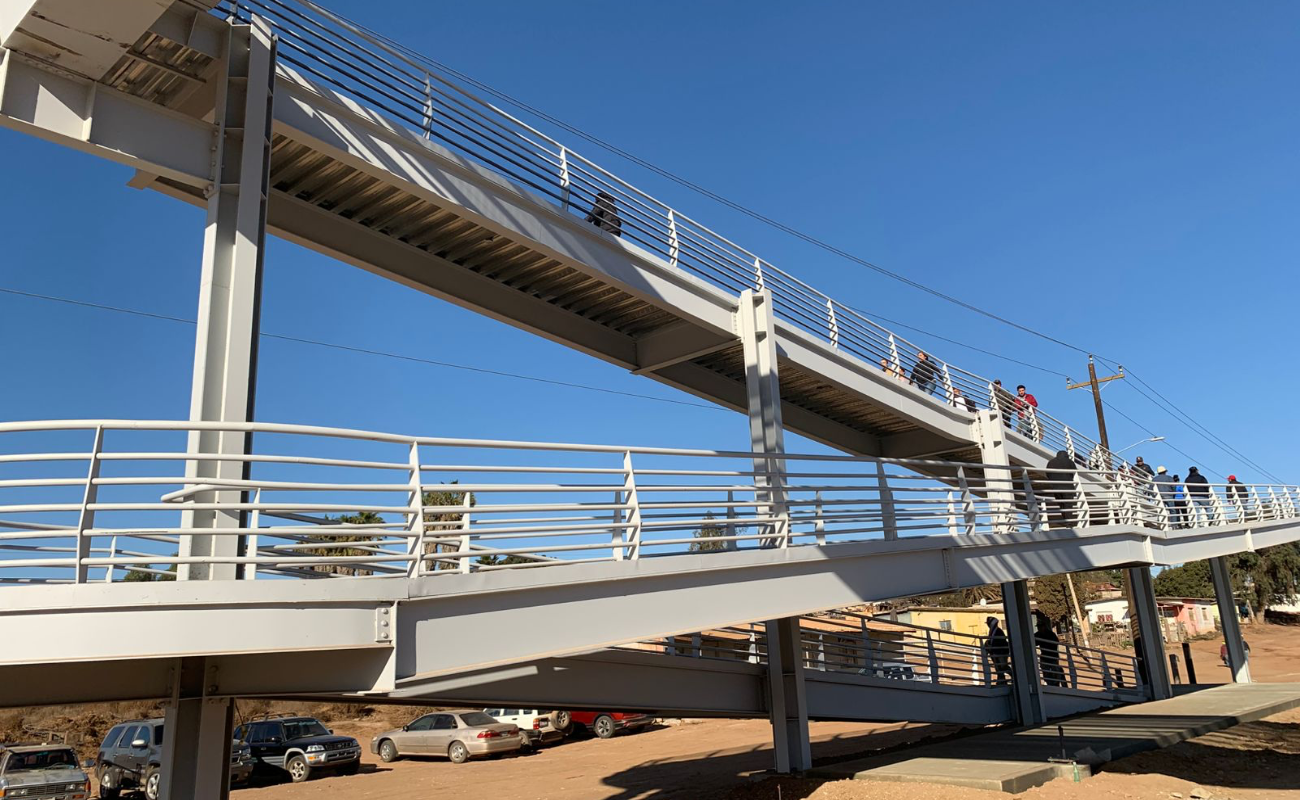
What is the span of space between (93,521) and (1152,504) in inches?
767

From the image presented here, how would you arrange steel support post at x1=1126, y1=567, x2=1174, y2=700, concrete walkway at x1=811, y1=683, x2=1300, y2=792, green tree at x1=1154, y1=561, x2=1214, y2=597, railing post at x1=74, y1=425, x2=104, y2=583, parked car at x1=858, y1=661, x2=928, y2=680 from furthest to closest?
green tree at x1=1154, y1=561, x2=1214, y2=597, steel support post at x1=1126, y1=567, x2=1174, y2=700, parked car at x1=858, y1=661, x2=928, y2=680, concrete walkway at x1=811, y1=683, x2=1300, y2=792, railing post at x1=74, y1=425, x2=104, y2=583

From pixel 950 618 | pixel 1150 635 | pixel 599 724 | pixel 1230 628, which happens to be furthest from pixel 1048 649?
pixel 950 618

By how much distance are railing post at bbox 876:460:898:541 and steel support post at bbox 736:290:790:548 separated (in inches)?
66.9

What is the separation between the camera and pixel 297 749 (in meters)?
22.4

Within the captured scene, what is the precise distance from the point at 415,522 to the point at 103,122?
505 cm

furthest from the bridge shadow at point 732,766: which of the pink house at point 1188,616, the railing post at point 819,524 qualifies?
the pink house at point 1188,616

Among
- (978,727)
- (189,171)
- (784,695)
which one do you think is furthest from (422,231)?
(978,727)

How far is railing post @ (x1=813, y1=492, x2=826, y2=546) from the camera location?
11523 mm

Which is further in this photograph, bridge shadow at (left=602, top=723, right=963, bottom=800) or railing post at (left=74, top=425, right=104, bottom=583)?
bridge shadow at (left=602, top=723, right=963, bottom=800)

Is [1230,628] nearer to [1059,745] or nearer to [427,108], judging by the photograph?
[1059,745]

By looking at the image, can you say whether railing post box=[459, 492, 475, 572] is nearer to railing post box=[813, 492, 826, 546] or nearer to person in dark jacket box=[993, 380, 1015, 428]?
railing post box=[813, 492, 826, 546]

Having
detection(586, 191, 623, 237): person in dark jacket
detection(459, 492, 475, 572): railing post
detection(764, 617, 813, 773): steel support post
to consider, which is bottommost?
detection(764, 617, 813, 773): steel support post

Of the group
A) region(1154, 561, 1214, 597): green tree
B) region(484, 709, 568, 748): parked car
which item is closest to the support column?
region(484, 709, 568, 748): parked car

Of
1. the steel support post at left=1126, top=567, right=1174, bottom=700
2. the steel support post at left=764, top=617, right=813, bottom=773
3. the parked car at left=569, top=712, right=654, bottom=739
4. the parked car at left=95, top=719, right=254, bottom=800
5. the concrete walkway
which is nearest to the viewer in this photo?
the concrete walkway
